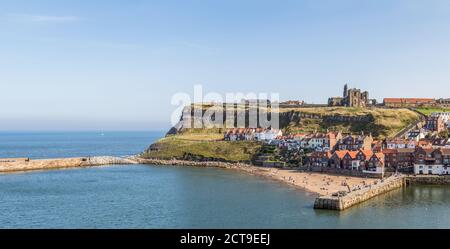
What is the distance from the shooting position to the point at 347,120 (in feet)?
371

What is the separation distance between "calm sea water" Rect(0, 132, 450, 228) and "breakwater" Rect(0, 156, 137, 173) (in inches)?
570

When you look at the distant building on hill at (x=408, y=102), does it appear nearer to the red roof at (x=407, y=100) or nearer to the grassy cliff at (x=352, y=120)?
the red roof at (x=407, y=100)

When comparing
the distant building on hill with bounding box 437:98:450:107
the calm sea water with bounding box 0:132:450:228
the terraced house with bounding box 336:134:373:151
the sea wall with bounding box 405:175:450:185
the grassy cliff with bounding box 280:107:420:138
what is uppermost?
the distant building on hill with bounding box 437:98:450:107

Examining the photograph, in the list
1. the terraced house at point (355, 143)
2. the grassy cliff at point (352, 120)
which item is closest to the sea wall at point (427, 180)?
the terraced house at point (355, 143)

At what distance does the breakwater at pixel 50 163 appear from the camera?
81.8 metres

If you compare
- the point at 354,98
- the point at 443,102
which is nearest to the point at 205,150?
the point at 354,98

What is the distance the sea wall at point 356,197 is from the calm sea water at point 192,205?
0.88 metres

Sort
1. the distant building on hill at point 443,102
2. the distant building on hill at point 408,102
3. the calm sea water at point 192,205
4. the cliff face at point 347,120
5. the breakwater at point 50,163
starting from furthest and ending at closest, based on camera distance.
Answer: the distant building on hill at point 408,102 < the distant building on hill at point 443,102 < the cliff face at point 347,120 < the breakwater at point 50,163 < the calm sea water at point 192,205

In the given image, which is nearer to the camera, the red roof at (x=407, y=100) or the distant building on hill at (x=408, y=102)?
the distant building on hill at (x=408, y=102)

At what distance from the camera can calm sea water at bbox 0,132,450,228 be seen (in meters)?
38.4

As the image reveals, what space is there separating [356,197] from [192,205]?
55.5 ft

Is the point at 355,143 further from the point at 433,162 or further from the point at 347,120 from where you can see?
the point at 347,120


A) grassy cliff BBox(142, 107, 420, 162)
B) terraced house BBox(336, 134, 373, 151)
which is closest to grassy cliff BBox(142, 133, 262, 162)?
grassy cliff BBox(142, 107, 420, 162)

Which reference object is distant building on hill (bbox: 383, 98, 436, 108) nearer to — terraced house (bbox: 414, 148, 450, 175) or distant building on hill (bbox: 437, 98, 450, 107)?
distant building on hill (bbox: 437, 98, 450, 107)
